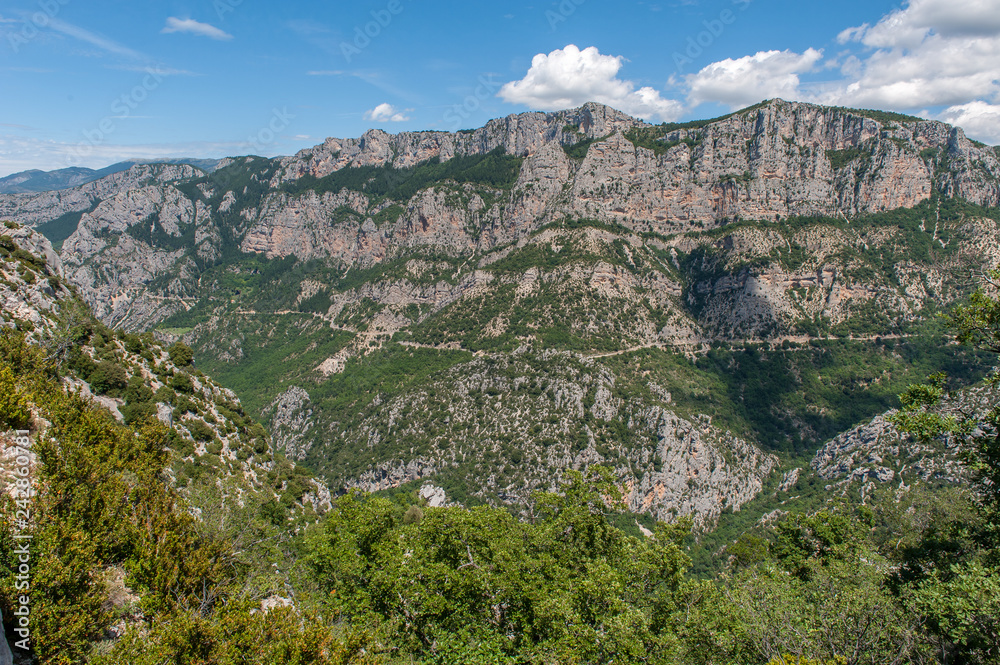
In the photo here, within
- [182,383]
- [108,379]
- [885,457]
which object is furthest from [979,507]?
[885,457]

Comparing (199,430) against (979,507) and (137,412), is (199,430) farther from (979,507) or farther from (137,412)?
(979,507)

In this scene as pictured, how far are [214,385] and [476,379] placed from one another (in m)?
53.7

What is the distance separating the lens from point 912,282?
11994 cm

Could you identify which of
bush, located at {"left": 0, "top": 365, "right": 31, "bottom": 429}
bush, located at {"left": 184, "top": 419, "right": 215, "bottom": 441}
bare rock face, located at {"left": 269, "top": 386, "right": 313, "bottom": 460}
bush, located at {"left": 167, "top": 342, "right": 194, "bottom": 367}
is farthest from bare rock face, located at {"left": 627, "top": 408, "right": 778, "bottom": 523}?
bush, located at {"left": 0, "top": 365, "right": 31, "bottom": 429}

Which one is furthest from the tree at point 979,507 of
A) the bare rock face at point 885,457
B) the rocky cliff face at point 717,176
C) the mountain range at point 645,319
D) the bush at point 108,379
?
the rocky cliff face at point 717,176

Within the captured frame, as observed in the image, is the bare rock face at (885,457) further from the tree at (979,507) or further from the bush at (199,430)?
the bush at (199,430)

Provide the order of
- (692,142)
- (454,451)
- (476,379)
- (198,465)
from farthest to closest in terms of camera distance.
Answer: (692,142) < (476,379) < (454,451) < (198,465)

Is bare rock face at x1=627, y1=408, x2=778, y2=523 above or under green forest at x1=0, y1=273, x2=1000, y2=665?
under

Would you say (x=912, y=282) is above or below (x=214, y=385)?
above

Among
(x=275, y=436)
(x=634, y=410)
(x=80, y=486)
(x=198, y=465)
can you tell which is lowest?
(x=275, y=436)

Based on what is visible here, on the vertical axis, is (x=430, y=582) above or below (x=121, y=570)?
below

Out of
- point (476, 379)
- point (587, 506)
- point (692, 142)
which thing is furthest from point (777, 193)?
point (587, 506)

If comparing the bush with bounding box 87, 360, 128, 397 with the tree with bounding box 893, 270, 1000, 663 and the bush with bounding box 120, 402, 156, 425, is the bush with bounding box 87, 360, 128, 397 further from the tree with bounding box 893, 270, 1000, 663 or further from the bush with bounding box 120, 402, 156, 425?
the tree with bounding box 893, 270, 1000, 663

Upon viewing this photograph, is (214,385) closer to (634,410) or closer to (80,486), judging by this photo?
(80,486)
